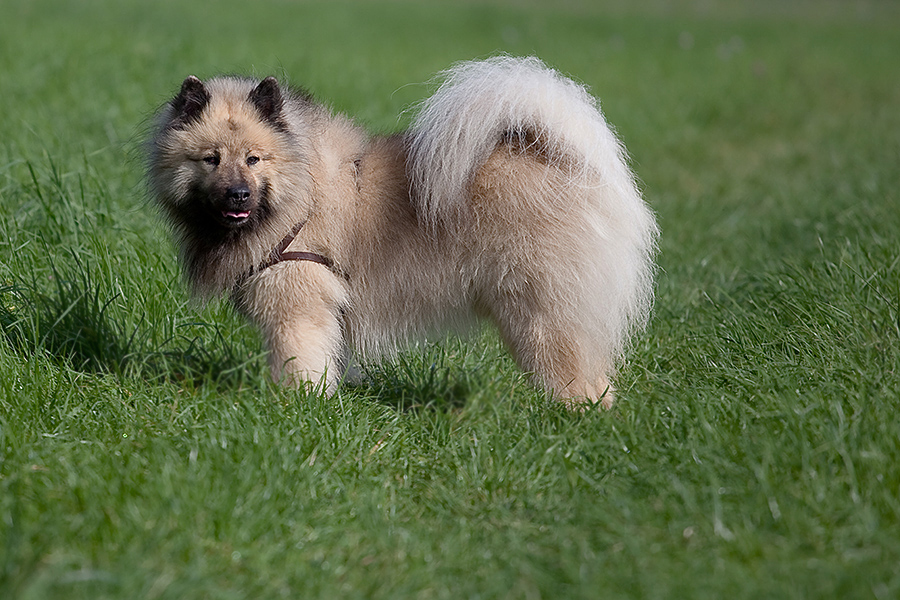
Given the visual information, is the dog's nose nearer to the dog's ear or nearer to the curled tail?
the dog's ear

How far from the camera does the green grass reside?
2.36 metres

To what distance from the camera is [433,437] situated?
3389 mm

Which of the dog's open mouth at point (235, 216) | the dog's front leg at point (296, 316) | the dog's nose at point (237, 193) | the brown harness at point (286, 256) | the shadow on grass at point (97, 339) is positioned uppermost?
the dog's nose at point (237, 193)

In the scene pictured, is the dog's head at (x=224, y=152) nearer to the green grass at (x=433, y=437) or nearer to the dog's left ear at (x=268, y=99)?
the dog's left ear at (x=268, y=99)

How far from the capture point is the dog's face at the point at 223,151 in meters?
3.35

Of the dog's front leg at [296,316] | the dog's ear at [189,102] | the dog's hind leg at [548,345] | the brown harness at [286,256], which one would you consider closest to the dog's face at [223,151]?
the dog's ear at [189,102]

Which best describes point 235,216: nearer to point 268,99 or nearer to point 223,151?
point 223,151

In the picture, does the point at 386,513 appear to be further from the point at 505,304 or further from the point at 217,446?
the point at 505,304

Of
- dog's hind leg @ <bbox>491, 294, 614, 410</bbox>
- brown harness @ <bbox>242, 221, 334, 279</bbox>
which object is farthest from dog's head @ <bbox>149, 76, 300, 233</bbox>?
dog's hind leg @ <bbox>491, 294, 614, 410</bbox>

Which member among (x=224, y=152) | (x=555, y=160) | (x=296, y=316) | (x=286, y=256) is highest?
(x=555, y=160)

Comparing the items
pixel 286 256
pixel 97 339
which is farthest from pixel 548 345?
pixel 97 339

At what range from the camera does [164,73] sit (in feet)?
25.2

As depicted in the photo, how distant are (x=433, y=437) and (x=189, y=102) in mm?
1710

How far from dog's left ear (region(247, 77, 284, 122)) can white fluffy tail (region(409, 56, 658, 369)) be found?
59 centimetres
